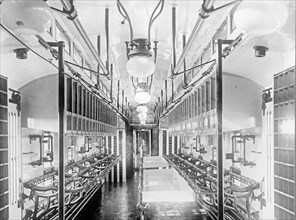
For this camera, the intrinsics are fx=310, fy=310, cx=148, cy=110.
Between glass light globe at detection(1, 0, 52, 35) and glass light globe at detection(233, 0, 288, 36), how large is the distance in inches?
42.5

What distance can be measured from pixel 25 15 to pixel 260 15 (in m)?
1.27

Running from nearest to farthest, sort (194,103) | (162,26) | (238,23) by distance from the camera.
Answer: (238,23), (162,26), (194,103)

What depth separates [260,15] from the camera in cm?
160

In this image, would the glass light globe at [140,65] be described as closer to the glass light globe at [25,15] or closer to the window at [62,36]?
the glass light globe at [25,15]

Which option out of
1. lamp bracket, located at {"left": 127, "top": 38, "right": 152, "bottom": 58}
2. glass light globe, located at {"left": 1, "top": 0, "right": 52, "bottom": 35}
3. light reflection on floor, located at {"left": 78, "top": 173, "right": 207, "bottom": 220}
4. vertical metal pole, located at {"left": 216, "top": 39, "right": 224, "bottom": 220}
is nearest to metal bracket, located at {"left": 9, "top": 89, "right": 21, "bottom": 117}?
light reflection on floor, located at {"left": 78, "top": 173, "right": 207, "bottom": 220}

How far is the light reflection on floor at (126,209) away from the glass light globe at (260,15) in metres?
5.38

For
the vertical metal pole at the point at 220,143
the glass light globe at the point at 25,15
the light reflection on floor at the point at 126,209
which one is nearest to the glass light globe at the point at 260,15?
the vertical metal pole at the point at 220,143

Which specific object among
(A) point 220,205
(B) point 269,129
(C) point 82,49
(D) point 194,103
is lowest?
(A) point 220,205

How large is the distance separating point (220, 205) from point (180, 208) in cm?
581

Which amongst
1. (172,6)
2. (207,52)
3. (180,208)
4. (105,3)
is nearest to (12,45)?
(105,3)

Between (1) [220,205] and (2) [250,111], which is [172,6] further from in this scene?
(2) [250,111]

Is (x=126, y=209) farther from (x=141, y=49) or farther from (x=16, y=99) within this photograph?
(x=141, y=49)

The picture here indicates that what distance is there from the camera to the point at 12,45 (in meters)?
3.81

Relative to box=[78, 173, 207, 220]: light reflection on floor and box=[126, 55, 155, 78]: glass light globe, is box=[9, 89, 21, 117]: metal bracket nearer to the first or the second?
box=[78, 173, 207, 220]: light reflection on floor
